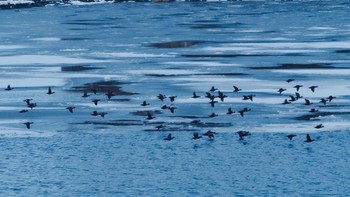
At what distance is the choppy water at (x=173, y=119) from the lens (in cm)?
1697

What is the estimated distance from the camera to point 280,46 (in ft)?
128

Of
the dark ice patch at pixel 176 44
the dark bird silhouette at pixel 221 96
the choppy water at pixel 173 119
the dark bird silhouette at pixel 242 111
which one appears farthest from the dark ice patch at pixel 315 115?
the dark ice patch at pixel 176 44

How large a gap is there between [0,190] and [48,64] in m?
17.8

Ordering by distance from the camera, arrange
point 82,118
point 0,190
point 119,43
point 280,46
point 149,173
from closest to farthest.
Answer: point 0,190 → point 149,173 → point 82,118 → point 280,46 → point 119,43

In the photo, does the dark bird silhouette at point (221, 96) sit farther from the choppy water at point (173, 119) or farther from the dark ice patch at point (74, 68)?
the dark ice patch at point (74, 68)

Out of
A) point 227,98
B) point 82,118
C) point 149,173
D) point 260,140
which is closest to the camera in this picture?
point 149,173

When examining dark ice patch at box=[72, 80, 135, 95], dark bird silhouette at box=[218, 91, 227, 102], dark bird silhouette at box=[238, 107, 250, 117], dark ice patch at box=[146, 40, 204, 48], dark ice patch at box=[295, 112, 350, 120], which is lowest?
dark ice patch at box=[295, 112, 350, 120]

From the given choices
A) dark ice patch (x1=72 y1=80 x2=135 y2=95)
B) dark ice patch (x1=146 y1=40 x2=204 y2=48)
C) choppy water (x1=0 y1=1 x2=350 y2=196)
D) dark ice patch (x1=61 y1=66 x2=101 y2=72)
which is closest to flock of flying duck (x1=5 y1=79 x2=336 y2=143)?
choppy water (x1=0 y1=1 x2=350 y2=196)

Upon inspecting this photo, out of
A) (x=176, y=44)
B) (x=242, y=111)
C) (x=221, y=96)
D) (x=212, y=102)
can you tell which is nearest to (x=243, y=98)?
(x=221, y=96)

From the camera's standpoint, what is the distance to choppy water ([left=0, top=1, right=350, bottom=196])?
55.7 ft

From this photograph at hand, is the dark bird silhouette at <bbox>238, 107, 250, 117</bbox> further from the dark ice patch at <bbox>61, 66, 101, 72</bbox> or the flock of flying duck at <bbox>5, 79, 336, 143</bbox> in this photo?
the dark ice patch at <bbox>61, 66, 101, 72</bbox>

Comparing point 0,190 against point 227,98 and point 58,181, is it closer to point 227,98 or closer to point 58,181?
point 58,181

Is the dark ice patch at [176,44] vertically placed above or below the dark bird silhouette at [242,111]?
above

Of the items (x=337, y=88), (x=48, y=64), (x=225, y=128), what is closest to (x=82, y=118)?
(x=225, y=128)
